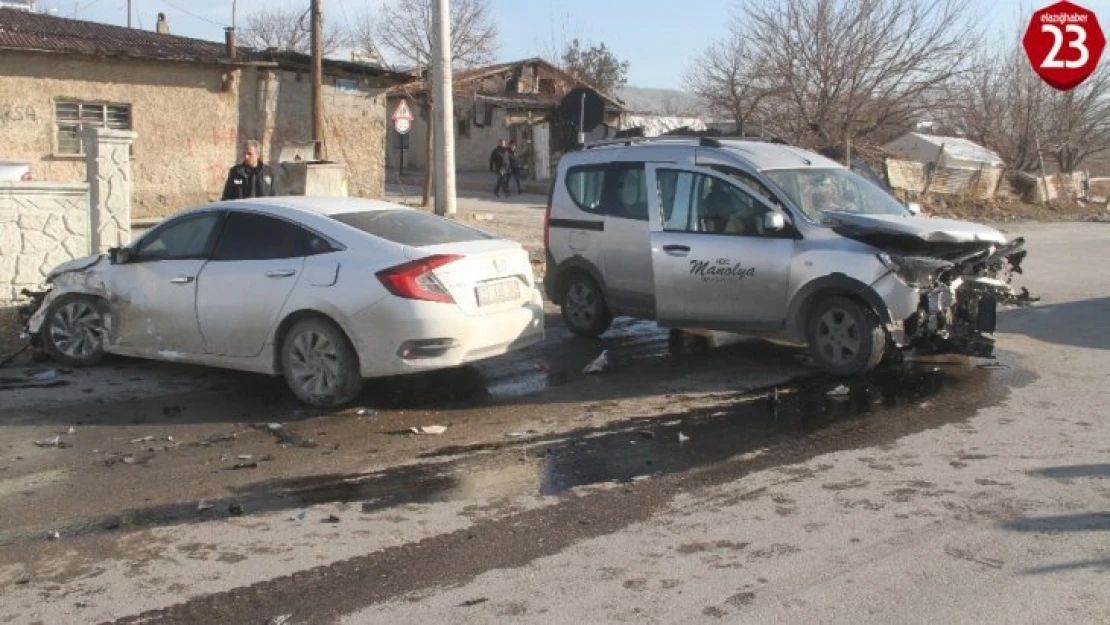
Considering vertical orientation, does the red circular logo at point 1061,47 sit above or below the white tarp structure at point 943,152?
above

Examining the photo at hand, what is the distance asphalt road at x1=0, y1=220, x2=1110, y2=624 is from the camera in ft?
14.1

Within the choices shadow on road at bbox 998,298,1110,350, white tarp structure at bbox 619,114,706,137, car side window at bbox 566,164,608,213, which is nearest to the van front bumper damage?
shadow on road at bbox 998,298,1110,350

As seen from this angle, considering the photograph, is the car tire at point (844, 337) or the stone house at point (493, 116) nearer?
the car tire at point (844, 337)

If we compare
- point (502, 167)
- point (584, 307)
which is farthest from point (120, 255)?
point (502, 167)

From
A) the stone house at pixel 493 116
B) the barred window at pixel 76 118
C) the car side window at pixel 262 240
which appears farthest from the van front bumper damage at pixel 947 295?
the stone house at pixel 493 116

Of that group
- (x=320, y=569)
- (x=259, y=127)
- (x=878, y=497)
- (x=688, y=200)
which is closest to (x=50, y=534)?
(x=320, y=569)

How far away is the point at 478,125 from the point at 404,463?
37.5m

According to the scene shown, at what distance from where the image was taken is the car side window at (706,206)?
8.84m

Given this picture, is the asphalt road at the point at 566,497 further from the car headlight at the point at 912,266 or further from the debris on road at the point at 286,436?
the car headlight at the point at 912,266

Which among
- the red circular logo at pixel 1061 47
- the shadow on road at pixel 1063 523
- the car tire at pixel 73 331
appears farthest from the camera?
the red circular logo at pixel 1061 47

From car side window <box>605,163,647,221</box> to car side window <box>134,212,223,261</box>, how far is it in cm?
373

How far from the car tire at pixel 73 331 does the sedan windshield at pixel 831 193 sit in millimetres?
5860

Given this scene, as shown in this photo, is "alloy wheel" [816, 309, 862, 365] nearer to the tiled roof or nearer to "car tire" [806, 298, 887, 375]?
"car tire" [806, 298, 887, 375]

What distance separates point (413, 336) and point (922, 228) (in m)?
4.10
